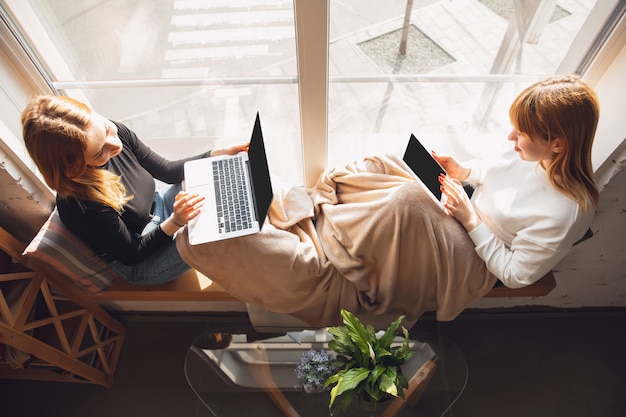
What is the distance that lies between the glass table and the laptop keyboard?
15.0 inches

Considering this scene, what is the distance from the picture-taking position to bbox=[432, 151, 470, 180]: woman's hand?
59.9 inches

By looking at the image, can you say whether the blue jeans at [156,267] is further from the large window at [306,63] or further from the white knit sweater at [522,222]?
the white knit sweater at [522,222]

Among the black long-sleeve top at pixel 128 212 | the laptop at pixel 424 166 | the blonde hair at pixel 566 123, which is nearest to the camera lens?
the blonde hair at pixel 566 123

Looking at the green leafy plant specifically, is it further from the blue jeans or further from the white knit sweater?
the blue jeans

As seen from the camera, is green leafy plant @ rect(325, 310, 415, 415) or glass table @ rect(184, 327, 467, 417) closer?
green leafy plant @ rect(325, 310, 415, 415)

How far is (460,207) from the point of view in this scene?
1373 mm

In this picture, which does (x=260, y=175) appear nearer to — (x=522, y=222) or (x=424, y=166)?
(x=424, y=166)

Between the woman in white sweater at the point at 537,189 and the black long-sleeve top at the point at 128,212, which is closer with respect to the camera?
the woman in white sweater at the point at 537,189

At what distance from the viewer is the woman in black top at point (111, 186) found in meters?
1.20

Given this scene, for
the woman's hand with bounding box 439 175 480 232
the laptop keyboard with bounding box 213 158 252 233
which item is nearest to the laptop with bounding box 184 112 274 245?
the laptop keyboard with bounding box 213 158 252 233

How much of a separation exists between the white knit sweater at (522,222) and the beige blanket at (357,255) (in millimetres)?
83

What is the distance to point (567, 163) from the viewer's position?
120cm

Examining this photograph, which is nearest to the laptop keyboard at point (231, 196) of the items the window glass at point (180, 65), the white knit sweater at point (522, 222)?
the window glass at point (180, 65)

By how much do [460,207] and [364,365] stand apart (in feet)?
1.67
